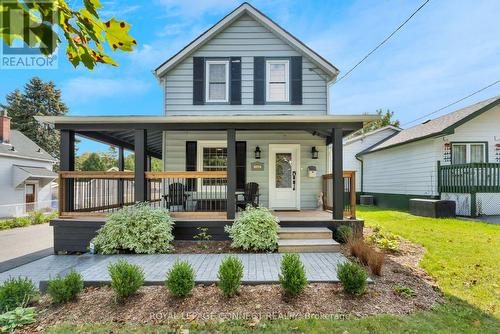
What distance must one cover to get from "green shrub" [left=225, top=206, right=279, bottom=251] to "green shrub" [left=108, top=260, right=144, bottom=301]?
8.58 feet

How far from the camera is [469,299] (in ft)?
12.3

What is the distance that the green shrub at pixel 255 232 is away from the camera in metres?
5.91

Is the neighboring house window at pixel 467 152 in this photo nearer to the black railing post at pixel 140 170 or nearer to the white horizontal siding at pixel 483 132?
the white horizontal siding at pixel 483 132

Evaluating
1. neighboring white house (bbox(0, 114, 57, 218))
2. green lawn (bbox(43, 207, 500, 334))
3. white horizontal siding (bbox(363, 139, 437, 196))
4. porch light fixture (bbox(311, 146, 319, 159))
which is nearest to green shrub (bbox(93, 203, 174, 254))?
green lawn (bbox(43, 207, 500, 334))

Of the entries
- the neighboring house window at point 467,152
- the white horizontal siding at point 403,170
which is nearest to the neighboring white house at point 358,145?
the white horizontal siding at point 403,170

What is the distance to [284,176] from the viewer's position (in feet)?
30.6

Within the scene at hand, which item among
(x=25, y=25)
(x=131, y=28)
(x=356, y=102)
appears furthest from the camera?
(x=356, y=102)

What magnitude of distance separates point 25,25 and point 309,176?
850cm

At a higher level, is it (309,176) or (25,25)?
(25,25)

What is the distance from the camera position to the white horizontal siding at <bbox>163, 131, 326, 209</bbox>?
9.09m

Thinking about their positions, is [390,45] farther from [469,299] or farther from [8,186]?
[8,186]

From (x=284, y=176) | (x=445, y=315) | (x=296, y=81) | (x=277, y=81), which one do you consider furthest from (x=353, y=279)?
(x=277, y=81)

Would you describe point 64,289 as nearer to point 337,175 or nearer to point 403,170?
point 337,175

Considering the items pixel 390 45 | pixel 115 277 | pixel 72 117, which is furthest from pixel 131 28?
pixel 390 45
